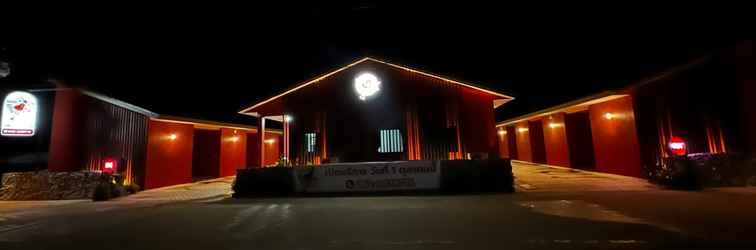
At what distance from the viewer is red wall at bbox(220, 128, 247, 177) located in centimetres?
1488

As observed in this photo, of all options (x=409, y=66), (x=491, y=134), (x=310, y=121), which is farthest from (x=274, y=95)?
(x=491, y=134)

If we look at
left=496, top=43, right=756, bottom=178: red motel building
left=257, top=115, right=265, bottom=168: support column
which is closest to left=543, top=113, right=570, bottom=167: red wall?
left=496, top=43, right=756, bottom=178: red motel building

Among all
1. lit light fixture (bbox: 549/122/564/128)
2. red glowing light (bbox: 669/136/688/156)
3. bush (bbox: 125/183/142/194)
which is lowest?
bush (bbox: 125/183/142/194)

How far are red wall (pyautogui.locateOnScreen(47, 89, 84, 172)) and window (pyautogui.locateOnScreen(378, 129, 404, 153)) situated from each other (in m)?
9.94

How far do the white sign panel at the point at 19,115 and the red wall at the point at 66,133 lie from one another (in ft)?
1.44

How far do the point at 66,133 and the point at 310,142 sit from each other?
7.51 meters

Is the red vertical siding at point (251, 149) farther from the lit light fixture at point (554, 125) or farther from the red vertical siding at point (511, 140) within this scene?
the red vertical siding at point (511, 140)

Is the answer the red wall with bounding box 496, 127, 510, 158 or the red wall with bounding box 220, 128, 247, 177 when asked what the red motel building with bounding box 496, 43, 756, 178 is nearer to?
the red wall with bounding box 496, 127, 510, 158

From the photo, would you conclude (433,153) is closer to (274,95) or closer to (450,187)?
(450,187)

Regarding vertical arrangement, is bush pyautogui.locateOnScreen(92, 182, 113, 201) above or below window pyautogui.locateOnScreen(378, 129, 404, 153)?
below

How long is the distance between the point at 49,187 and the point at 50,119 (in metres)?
2.13

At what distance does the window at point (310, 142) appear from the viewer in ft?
36.7

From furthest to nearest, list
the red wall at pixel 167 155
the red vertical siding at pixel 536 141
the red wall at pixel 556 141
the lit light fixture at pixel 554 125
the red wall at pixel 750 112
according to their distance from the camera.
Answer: the red vertical siding at pixel 536 141 < the lit light fixture at pixel 554 125 < the red wall at pixel 556 141 < the red wall at pixel 167 155 < the red wall at pixel 750 112

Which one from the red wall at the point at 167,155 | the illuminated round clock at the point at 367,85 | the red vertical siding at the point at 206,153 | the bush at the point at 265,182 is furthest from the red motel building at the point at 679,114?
the red vertical siding at the point at 206,153
